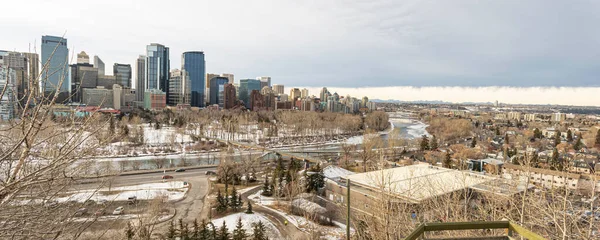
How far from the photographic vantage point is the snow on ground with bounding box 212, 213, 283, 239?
23.1 ft

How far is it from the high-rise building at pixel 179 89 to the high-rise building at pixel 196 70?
15.6ft

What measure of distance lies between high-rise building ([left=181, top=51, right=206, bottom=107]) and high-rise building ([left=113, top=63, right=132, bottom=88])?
8.83 meters

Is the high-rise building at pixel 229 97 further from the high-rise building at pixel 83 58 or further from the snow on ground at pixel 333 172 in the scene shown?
the snow on ground at pixel 333 172

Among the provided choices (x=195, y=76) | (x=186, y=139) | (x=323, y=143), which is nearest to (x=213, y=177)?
(x=186, y=139)

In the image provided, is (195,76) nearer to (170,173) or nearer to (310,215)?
(170,173)

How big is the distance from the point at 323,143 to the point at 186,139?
9.02 meters

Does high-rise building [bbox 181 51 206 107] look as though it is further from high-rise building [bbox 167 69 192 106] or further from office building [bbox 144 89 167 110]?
office building [bbox 144 89 167 110]

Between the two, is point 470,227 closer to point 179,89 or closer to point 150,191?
point 150,191

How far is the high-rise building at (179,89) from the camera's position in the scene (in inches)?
1935

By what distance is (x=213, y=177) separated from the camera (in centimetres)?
1221

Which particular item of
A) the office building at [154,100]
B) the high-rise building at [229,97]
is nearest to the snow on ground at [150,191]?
the high-rise building at [229,97]

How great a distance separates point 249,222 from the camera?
7.56 meters

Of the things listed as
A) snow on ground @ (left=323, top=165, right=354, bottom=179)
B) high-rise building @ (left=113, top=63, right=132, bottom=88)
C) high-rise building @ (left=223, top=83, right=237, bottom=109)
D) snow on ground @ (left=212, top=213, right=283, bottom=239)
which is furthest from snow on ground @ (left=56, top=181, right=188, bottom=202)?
high-rise building @ (left=113, top=63, right=132, bottom=88)

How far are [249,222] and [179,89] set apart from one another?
1787 inches
